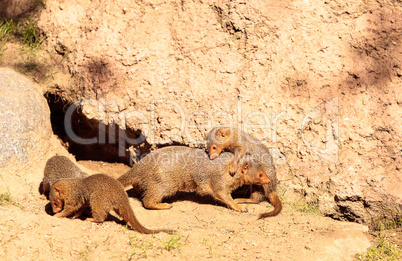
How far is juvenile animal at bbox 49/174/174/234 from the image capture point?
15.4 ft

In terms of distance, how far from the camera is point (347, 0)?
6.38m

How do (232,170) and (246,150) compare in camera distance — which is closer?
(232,170)

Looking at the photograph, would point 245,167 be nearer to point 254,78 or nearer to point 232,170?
point 232,170

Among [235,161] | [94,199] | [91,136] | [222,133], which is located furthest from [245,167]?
[91,136]

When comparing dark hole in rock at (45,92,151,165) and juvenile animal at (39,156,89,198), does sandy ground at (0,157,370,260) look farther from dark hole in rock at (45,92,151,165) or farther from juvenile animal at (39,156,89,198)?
dark hole in rock at (45,92,151,165)

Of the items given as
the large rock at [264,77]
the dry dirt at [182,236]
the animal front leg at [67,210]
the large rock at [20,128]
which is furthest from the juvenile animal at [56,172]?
the large rock at [264,77]

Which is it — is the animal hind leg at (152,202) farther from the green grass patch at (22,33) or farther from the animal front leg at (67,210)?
the green grass patch at (22,33)

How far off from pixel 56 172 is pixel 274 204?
9.30 feet

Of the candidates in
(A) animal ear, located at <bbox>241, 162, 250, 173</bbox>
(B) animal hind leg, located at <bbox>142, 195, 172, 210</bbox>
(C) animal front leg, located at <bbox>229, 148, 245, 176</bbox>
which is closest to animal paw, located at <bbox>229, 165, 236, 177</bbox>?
(C) animal front leg, located at <bbox>229, 148, 245, 176</bbox>

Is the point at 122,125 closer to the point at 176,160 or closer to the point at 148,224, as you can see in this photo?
the point at 176,160

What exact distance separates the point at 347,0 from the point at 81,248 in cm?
512

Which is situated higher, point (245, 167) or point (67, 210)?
point (245, 167)

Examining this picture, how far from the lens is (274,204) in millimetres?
5438

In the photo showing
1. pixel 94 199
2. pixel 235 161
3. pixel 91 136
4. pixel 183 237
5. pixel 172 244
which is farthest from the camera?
pixel 91 136
